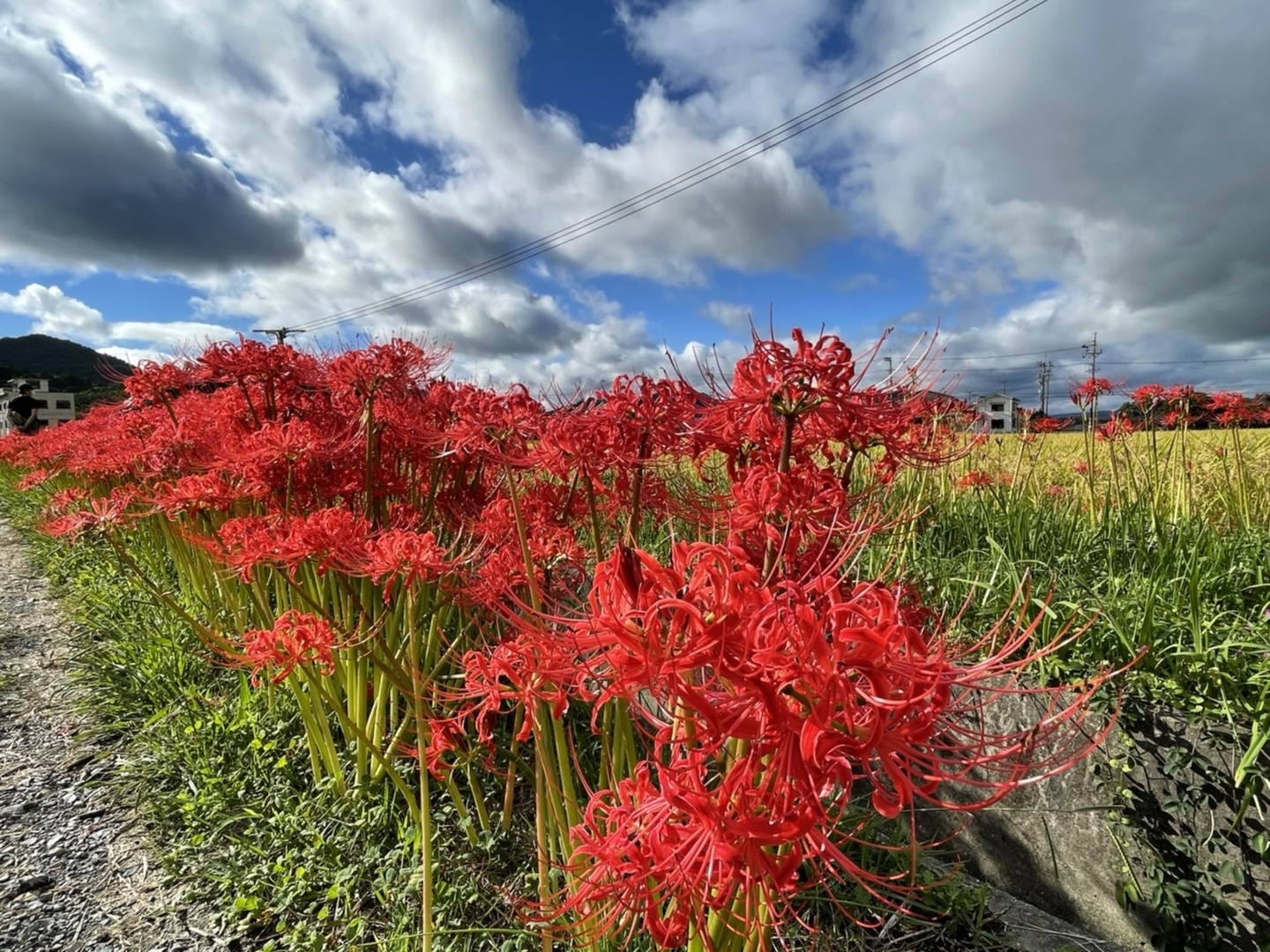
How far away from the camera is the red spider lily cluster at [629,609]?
36.9 inches

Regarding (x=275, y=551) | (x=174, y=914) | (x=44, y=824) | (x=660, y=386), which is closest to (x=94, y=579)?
(x=44, y=824)

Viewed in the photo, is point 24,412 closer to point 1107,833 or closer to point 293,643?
point 293,643

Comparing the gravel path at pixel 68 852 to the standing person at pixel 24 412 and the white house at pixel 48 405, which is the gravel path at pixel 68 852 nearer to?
the standing person at pixel 24 412

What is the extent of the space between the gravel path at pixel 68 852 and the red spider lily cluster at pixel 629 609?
0.77 metres

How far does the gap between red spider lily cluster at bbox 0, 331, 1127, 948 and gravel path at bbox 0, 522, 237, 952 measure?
77 cm

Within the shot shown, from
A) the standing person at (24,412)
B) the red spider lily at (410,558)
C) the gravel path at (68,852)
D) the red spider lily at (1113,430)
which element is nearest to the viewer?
the red spider lily at (410,558)

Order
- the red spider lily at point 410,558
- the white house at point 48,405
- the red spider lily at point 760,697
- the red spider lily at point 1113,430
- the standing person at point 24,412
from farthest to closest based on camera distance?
the white house at point 48,405, the standing person at point 24,412, the red spider lily at point 1113,430, the red spider lily at point 410,558, the red spider lily at point 760,697

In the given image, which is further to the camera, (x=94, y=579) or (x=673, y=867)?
(x=94, y=579)

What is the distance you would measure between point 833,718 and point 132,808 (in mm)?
3738

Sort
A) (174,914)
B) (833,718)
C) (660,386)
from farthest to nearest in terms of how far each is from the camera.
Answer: (174,914) < (660,386) < (833,718)

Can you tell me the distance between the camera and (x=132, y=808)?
325 centimetres

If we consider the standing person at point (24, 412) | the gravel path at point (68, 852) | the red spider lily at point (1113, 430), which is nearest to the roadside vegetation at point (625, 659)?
the gravel path at point (68, 852)

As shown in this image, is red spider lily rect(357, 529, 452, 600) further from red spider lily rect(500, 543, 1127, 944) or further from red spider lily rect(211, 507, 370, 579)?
red spider lily rect(500, 543, 1127, 944)

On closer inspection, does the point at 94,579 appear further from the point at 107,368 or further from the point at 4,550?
the point at 4,550
